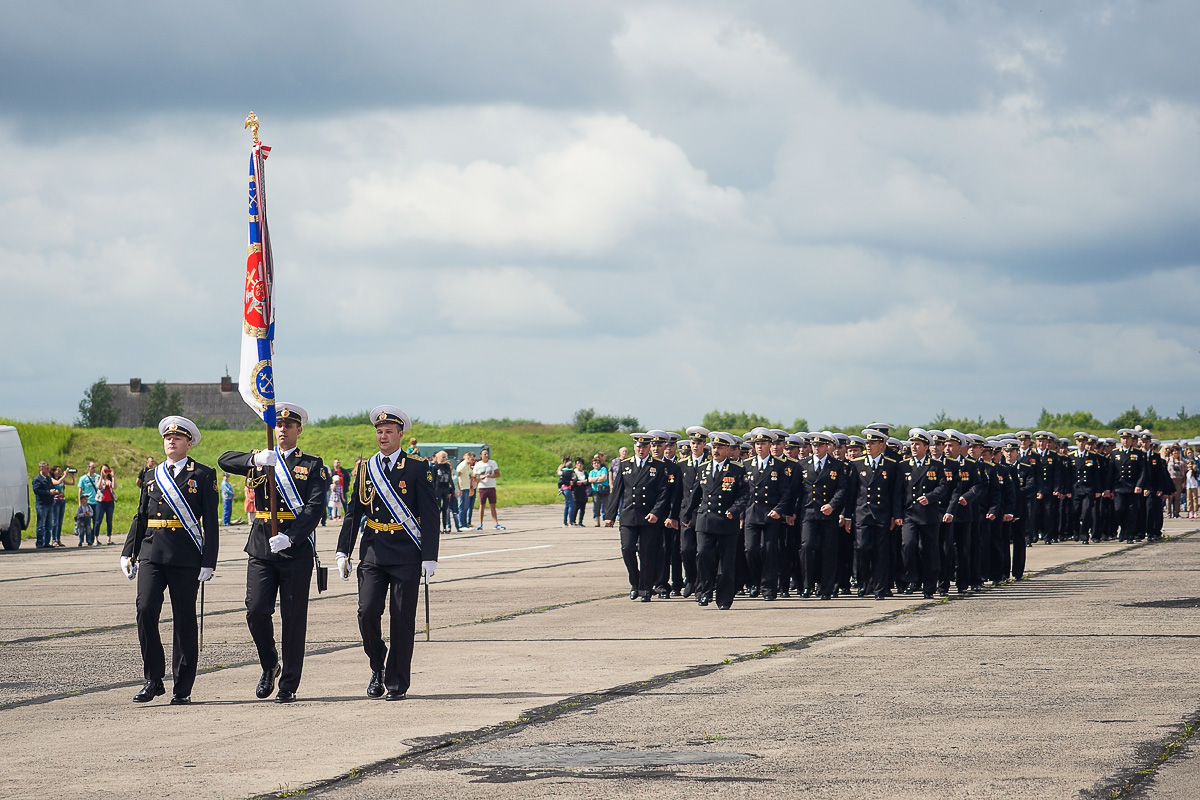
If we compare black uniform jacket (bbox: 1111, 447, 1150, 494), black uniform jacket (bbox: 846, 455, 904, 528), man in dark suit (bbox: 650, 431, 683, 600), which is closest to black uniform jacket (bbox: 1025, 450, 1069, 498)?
black uniform jacket (bbox: 1111, 447, 1150, 494)

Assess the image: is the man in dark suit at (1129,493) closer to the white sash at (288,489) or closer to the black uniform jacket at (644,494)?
the black uniform jacket at (644,494)

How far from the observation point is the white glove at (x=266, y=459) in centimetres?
1028

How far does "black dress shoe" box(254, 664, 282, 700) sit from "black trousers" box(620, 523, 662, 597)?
25.0 feet

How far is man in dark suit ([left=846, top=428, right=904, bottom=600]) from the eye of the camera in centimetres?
1791

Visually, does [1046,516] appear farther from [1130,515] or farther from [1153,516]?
[1153,516]

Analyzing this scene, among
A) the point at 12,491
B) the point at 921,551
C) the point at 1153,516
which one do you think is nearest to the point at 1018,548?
the point at 921,551

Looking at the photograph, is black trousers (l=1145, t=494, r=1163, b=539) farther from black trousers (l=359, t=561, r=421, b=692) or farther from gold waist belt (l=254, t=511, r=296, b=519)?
gold waist belt (l=254, t=511, r=296, b=519)

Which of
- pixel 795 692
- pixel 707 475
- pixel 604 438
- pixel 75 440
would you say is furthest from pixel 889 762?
pixel 604 438

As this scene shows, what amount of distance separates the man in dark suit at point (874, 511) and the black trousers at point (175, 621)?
9.54 m

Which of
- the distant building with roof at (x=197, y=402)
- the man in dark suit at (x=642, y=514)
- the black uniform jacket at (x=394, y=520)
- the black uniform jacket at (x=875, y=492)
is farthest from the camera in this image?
the distant building with roof at (x=197, y=402)

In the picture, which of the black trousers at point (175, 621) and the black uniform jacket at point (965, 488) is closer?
the black trousers at point (175, 621)

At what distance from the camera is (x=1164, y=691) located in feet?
33.3

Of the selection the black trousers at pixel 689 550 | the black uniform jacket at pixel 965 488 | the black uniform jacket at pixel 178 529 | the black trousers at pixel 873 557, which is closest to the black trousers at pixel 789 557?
the black trousers at pixel 873 557

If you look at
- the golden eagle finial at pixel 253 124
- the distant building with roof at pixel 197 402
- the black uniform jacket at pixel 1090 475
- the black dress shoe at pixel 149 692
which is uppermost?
the distant building with roof at pixel 197 402
